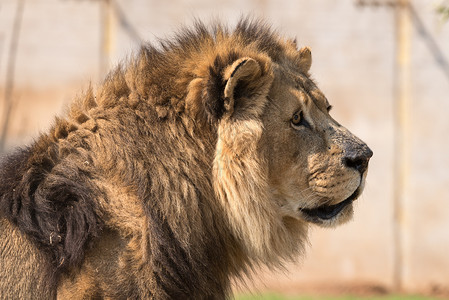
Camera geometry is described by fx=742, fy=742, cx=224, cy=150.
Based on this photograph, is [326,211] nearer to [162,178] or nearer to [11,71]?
[162,178]

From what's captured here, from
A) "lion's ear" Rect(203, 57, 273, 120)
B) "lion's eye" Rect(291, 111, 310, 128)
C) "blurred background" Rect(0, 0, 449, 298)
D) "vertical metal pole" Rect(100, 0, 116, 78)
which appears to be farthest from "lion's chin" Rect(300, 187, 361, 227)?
"vertical metal pole" Rect(100, 0, 116, 78)

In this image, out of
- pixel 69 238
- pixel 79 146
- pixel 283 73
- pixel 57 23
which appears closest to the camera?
pixel 69 238

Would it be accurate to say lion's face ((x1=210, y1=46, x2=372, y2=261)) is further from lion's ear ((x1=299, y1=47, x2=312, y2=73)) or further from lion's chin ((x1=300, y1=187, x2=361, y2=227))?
lion's ear ((x1=299, y1=47, x2=312, y2=73))

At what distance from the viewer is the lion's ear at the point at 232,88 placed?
3.86 metres

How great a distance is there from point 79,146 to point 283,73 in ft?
4.01

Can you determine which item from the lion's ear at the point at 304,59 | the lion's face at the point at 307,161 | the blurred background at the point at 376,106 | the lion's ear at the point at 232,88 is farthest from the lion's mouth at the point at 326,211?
the blurred background at the point at 376,106

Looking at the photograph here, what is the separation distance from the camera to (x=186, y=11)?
10.5m

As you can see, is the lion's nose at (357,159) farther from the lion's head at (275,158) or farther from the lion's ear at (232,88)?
the lion's ear at (232,88)

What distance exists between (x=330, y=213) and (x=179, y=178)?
0.91m

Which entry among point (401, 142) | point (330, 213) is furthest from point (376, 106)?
point (330, 213)

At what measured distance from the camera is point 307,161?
4027 millimetres

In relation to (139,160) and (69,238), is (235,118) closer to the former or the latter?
(139,160)

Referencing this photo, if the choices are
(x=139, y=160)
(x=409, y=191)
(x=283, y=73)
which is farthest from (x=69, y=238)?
(x=409, y=191)

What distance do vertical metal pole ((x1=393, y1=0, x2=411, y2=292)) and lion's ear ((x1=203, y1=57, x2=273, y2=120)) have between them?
726 cm
